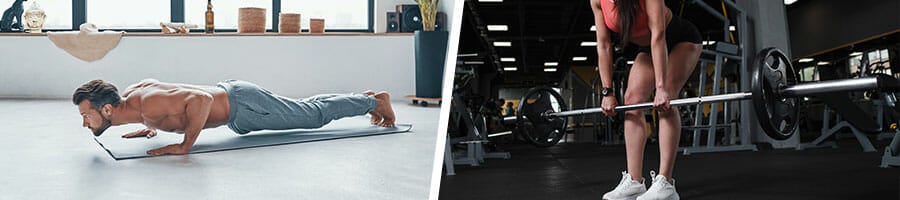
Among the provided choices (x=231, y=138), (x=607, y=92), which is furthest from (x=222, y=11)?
(x=607, y=92)

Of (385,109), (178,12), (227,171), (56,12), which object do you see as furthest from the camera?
(178,12)

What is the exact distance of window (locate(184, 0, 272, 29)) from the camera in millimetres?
4477

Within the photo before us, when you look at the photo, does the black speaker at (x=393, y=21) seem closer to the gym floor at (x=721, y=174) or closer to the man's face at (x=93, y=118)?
the man's face at (x=93, y=118)

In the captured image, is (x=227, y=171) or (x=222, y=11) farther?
(x=222, y=11)

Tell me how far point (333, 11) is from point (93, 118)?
2279mm

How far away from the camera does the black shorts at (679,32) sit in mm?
735

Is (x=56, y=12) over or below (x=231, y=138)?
over

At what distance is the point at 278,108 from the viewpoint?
3.07 metres

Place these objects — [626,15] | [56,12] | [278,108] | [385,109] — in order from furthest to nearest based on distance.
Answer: [56,12] → [385,109] → [278,108] → [626,15]

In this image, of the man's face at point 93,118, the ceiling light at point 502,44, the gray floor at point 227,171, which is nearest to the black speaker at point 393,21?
the gray floor at point 227,171

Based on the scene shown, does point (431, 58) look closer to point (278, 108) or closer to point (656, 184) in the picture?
point (278, 108)

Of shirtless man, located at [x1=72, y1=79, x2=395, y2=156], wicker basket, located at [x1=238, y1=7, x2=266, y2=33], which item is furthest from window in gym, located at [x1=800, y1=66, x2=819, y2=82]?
wicker basket, located at [x1=238, y1=7, x2=266, y2=33]

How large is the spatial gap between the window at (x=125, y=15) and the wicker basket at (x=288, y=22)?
81cm

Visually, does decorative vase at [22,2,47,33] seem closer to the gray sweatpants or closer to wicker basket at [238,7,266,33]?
wicker basket at [238,7,266,33]
